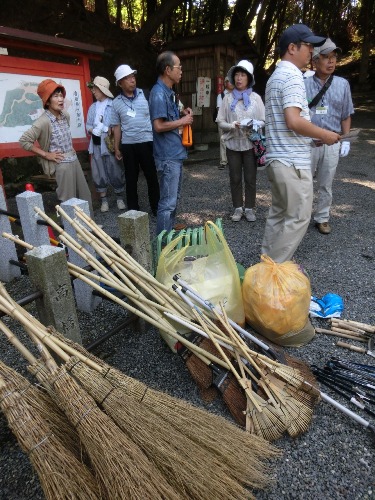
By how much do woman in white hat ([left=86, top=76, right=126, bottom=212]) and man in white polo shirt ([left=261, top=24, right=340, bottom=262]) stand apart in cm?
321

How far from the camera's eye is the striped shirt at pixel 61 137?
13.8ft

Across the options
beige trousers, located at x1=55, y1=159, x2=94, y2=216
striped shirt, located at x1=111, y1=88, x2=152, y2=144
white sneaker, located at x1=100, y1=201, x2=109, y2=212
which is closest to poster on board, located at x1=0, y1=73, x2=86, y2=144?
beige trousers, located at x1=55, y1=159, x2=94, y2=216

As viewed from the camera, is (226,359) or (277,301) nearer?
(226,359)

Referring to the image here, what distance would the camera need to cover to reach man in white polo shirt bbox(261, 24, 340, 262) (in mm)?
2787

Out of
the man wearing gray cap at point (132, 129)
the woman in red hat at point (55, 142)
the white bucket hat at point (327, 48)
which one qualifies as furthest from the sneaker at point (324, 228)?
the woman in red hat at point (55, 142)

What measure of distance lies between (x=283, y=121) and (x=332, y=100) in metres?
1.56

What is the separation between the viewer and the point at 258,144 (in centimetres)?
466

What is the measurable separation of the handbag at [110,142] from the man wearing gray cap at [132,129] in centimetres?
18

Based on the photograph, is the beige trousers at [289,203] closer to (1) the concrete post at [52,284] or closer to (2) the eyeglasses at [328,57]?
(2) the eyeglasses at [328,57]

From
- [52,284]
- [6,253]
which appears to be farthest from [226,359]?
[6,253]

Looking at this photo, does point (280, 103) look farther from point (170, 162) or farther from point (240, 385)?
point (240, 385)

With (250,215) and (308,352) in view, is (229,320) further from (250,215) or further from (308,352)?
(250,215)

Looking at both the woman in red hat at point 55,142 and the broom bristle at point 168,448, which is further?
the woman in red hat at point 55,142

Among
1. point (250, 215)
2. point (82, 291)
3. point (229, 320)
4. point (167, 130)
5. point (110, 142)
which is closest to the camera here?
point (229, 320)
